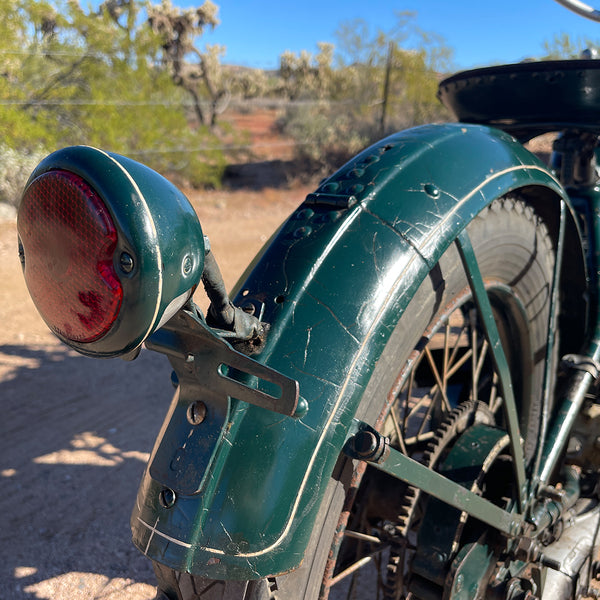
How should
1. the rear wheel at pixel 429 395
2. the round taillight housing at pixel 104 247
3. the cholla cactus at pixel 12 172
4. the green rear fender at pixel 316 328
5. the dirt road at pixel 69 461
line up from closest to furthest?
the round taillight housing at pixel 104 247 < the green rear fender at pixel 316 328 < the rear wheel at pixel 429 395 < the dirt road at pixel 69 461 < the cholla cactus at pixel 12 172

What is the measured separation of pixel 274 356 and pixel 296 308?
0.11 metres

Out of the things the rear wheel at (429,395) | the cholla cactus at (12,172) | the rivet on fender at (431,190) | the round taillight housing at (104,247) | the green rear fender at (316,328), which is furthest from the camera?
the cholla cactus at (12,172)

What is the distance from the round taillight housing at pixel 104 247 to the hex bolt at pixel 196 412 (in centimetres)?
23

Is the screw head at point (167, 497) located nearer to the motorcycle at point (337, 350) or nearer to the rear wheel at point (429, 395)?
the motorcycle at point (337, 350)

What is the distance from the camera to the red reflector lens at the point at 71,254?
2.69 feet

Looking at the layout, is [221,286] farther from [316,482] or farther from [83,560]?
[83,560]

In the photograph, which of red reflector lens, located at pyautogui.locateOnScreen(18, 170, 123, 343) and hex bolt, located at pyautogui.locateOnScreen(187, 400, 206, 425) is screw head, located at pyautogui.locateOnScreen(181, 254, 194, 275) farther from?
hex bolt, located at pyautogui.locateOnScreen(187, 400, 206, 425)

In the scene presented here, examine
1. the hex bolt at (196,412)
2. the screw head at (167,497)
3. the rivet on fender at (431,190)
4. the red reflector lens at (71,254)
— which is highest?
the rivet on fender at (431,190)

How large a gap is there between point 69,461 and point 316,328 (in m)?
2.64

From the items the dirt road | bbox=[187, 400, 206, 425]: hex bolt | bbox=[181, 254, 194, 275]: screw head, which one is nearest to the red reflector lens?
bbox=[181, 254, 194, 275]: screw head

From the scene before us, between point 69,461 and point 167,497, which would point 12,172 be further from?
point 167,497

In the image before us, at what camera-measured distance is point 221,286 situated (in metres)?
1.02

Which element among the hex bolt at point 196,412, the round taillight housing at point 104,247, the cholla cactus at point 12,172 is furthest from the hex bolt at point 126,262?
the cholla cactus at point 12,172

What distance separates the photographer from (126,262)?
0.82 meters
